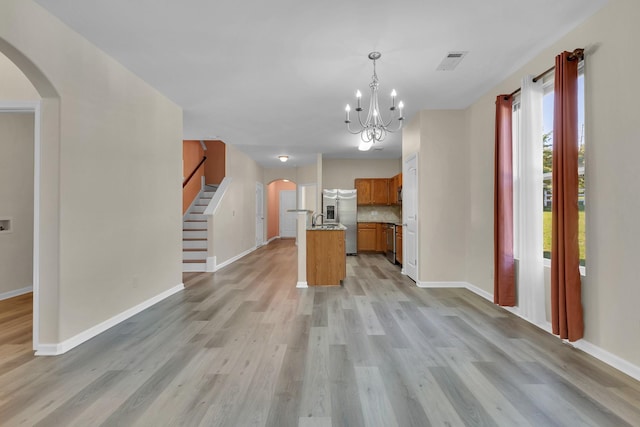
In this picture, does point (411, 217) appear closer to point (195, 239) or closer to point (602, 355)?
point (602, 355)

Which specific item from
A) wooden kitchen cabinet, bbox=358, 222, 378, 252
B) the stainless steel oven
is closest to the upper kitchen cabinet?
wooden kitchen cabinet, bbox=358, 222, 378, 252

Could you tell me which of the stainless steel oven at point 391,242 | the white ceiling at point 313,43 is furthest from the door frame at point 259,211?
the white ceiling at point 313,43

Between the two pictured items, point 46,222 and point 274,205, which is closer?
point 46,222

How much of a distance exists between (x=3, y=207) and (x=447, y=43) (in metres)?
5.99

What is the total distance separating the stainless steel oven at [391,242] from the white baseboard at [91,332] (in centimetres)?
482

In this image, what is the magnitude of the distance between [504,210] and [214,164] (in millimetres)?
7400

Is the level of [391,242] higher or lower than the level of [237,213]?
lower

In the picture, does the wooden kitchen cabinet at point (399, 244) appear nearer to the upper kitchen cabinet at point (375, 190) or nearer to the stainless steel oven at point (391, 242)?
the stainless steel oven at point (391, 242)

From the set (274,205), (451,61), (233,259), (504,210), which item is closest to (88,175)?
(451,61)

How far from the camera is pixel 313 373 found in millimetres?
2182

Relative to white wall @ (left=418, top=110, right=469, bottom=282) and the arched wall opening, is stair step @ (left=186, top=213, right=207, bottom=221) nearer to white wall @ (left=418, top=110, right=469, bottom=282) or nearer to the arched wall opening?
the arched wall opening

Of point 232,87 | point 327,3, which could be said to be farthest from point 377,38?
point 232,87

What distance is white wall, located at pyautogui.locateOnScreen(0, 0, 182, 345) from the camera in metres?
2.46

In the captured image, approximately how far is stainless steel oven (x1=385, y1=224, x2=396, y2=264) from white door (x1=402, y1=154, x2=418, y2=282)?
1231mm
